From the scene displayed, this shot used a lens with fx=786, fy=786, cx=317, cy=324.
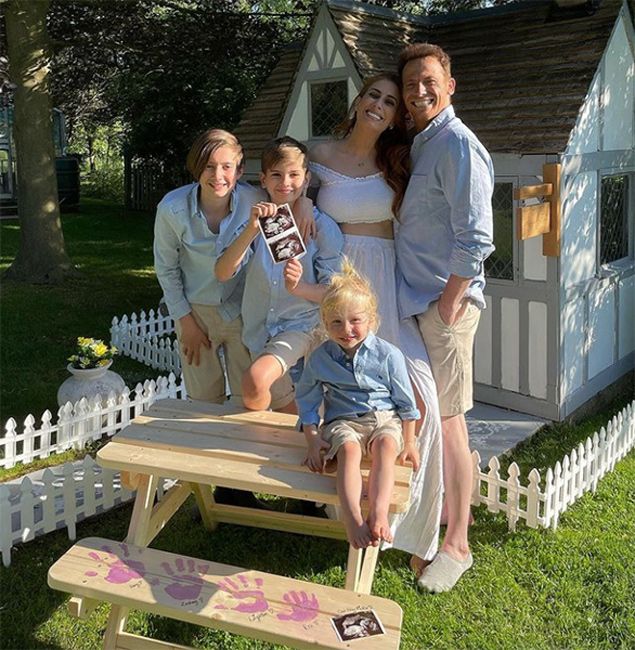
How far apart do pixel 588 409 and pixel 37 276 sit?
9367mm

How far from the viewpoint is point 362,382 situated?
3.88 meters

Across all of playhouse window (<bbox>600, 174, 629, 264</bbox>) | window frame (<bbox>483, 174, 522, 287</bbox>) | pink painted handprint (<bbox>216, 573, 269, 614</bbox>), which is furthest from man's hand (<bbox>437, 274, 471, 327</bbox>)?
playhouse window (<bbox>600, 174, 629, 264</bbox>)

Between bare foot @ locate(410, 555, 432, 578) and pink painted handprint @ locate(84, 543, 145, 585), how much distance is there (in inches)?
67.4

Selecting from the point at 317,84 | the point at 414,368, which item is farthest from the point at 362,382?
the point at 317,84

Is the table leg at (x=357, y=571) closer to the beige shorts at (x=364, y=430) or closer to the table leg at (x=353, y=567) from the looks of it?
the table leg at (x=353, y=567)

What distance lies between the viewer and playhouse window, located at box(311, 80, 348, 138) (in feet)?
28.1

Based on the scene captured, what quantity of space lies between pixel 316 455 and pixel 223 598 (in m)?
0.79

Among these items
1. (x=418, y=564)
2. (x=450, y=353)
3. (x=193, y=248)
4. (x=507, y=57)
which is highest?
(x=507, y=57)

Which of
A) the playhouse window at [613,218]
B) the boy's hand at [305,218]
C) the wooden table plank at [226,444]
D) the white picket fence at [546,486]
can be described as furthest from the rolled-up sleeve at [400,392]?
the playhouse window at [613,218]

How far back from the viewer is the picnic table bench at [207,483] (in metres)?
3.29

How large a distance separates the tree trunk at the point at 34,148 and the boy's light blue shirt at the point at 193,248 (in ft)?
31.3

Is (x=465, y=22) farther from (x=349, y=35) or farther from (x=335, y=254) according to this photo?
A: (x=335, y=254)

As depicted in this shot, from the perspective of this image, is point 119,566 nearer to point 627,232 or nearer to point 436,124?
point 436,124

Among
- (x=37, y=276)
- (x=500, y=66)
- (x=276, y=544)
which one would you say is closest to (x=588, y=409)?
(x=500, y=66)
